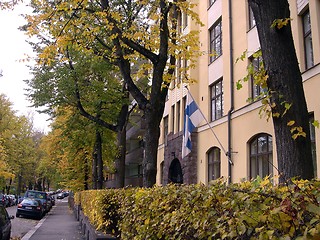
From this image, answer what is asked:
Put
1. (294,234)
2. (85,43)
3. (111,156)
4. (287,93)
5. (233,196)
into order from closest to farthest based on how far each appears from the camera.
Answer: (294,234), (233,196), (287,93), (85,43), (111,156)

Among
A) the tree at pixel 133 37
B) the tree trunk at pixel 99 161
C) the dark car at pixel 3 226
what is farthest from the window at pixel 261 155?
the tree trunk at pixel 99 161

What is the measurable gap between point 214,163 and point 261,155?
4.66 m

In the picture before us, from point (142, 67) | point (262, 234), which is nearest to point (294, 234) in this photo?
point (262, 234)

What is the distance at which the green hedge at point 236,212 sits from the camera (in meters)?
2.16

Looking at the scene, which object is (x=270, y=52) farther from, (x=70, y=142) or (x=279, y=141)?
(x=70, y=142)

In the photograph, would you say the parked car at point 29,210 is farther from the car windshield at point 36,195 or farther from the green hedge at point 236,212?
the green hedge at point 236,212

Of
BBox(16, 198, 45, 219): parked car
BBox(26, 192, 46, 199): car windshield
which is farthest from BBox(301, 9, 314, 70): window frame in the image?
BBox(26, 192, 46, 199): car windshield

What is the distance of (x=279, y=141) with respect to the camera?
4398 millimetres

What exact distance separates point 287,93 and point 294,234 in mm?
2483

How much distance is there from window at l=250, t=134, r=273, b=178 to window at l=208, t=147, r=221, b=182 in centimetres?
317

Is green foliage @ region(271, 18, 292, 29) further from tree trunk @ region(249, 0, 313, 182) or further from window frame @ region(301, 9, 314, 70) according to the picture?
window frame @ region(301, 9, 314, 70)

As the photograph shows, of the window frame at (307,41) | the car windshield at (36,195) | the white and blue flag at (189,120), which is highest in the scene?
the window frame at (307,41)

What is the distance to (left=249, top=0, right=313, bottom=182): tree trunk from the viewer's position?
167 inches

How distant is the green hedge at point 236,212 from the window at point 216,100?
13655 mm
